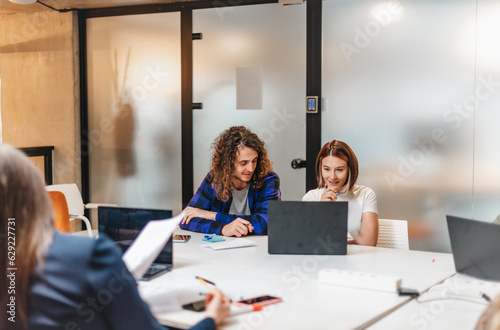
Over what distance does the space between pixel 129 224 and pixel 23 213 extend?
117 cm

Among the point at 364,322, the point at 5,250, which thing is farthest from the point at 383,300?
the point at 5,250

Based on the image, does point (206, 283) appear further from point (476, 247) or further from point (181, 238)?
point (476, 247)

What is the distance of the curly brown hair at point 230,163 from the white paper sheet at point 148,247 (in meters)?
1.33

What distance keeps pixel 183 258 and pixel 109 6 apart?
3187mm

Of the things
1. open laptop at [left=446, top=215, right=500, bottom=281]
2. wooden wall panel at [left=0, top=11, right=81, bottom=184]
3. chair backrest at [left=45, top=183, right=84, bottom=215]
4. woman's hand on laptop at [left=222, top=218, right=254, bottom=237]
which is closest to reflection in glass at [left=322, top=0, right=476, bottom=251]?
woman's hand on laptop at [left=222, top=218, right=254, bottom=237]

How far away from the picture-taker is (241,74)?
447 centimetres

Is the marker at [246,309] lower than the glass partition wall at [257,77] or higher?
lower

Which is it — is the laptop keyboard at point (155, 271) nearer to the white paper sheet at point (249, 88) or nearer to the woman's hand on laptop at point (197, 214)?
the woman's hand on laptop at point (197, 214)

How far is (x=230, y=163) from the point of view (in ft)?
10.3

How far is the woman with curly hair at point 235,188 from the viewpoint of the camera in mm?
3080

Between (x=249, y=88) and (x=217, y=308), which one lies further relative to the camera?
(x=249, y=88)

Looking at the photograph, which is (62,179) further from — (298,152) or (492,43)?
(492,43)

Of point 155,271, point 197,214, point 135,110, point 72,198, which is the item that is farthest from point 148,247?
point 135,110

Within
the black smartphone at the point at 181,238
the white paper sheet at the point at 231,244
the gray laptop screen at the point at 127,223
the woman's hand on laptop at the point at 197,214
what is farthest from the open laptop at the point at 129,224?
the woman's hand on laptop at the point at 197,214
